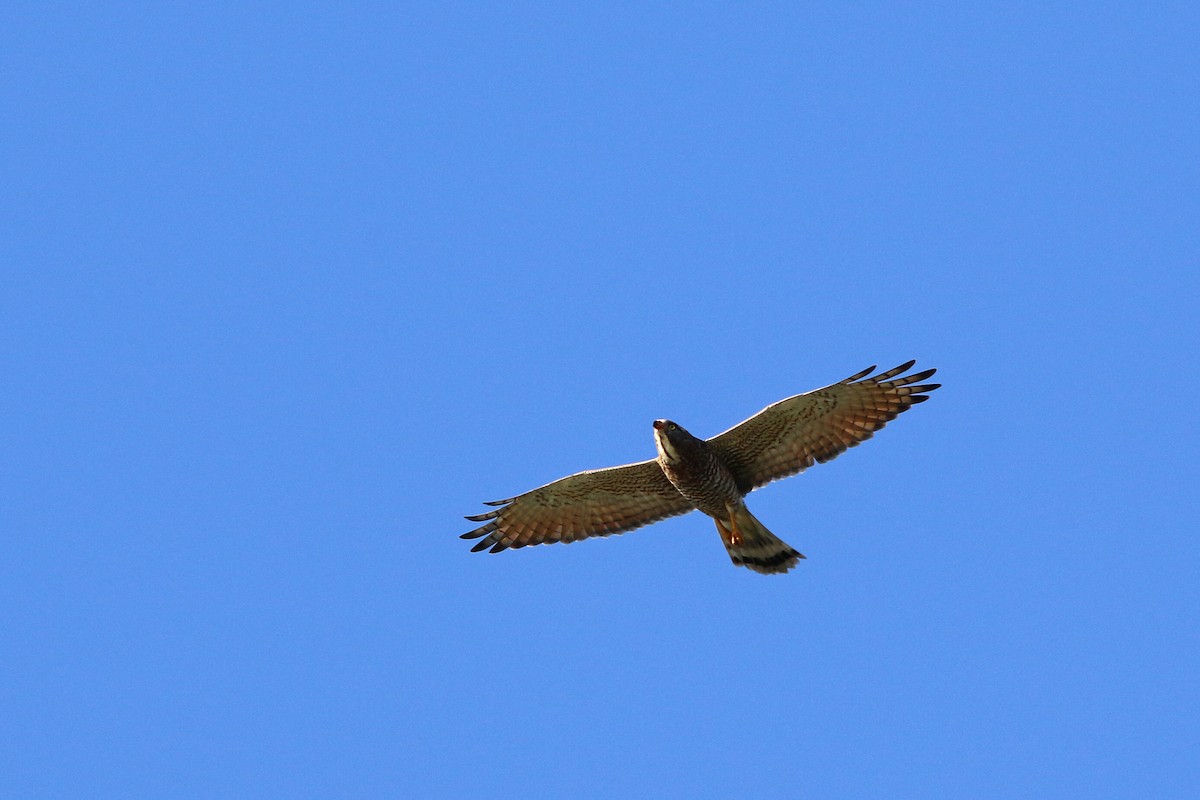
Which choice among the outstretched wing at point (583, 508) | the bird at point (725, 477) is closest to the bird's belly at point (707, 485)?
the bird at point (725, 477)

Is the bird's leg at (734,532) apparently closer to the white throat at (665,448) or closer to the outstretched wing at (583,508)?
the outstretched wing at (583,508)

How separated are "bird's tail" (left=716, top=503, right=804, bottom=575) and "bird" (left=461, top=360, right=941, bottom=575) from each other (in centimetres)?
1

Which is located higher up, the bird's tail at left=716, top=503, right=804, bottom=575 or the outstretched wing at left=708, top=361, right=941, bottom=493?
the outstretched wing at left=708, top=361, right=941, bottom=493

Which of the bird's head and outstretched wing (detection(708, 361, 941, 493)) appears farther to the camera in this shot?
outstretched wing (detection(708, 361, 941, 493))

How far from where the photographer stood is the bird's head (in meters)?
15.5

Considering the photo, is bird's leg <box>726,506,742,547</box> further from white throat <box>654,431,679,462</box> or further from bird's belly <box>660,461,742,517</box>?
white throat <box>654,431,679,462</box>

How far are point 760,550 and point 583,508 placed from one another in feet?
6.80

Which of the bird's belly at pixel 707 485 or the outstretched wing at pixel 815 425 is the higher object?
the outstretched wing at pixel 815 425

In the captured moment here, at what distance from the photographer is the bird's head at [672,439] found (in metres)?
15.5

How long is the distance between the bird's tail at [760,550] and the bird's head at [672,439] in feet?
4.80

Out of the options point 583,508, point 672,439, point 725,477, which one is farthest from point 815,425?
point 583,508

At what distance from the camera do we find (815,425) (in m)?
16.0

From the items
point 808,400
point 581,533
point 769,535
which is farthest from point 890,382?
point 581,533

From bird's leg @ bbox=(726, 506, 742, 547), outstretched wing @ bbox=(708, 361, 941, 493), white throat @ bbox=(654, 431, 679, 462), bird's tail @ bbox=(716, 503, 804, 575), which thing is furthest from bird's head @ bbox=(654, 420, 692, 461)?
bird's tail @ bbox=(716, 503, 804, 575)
